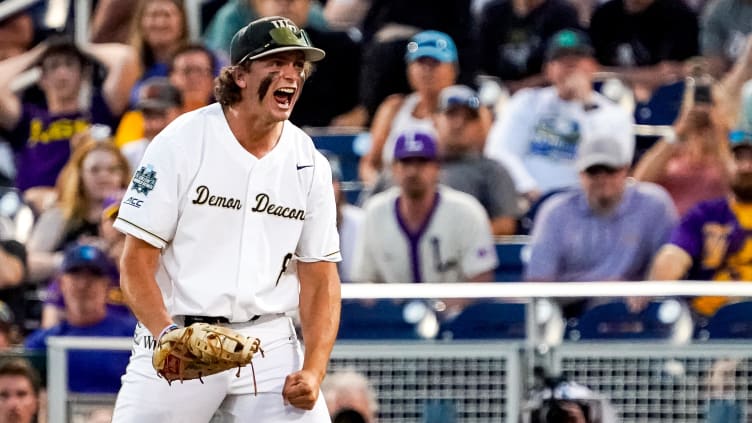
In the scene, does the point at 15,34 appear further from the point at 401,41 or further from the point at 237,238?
the point at 237,238

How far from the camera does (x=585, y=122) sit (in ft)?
29.3

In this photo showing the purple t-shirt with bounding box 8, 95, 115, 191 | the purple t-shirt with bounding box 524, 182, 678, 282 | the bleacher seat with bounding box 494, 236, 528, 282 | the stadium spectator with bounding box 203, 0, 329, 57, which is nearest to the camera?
the purple t-shirt with bounding box 524, 182, 678, 282

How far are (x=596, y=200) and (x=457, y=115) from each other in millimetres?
1125

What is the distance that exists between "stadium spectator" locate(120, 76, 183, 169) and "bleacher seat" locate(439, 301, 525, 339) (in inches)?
121

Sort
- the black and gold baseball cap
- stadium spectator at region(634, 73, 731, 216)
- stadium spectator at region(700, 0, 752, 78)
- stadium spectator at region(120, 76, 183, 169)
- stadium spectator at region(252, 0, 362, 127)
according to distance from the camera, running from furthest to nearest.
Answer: stadium spectator at region(252, 0, 362, 127)
stadium spectator at region(700, 0, 752, 78)
stadium spectator at region(120, 76, 183, 169)
stadium spectator at region(634, 73, 731, 216)
the black and gold baseball cap

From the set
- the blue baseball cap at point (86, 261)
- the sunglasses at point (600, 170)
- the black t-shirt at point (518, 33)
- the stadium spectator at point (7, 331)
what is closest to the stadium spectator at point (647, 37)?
the black t-shirt at point (518, 33)

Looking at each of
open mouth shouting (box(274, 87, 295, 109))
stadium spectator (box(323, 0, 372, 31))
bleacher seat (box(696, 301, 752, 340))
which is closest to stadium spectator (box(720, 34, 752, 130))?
stadium spectator (box(323, 0, 372, 31))

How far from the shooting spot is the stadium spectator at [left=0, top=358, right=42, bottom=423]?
6453 mm

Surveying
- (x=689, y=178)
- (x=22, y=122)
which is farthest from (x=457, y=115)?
(x=22, y=122)

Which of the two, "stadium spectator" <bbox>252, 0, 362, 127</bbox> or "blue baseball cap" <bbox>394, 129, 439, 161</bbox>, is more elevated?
"stadium spectator" <bbox>252, 0, 362, 127</bbox>

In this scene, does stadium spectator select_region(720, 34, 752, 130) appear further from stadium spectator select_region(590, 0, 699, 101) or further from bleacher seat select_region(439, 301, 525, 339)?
bleacher seat select_region(439, 301, 525, 339)

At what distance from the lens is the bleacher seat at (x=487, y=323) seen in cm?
652

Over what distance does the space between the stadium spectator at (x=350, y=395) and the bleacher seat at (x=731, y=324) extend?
1.37 m

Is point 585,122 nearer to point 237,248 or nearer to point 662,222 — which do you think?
point 662,222
